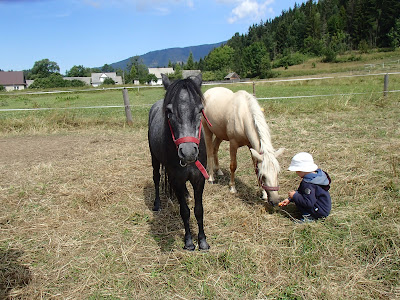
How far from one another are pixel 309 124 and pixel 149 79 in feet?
300

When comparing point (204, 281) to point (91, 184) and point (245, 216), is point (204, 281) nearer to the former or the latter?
point (245, 216)

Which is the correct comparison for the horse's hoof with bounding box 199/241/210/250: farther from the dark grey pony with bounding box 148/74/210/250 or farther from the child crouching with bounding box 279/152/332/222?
the child crouching with bounding box 279/152/332/222

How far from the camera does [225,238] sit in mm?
3102

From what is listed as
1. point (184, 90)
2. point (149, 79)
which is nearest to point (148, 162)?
point (184, 90)

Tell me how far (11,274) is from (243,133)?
10.5 feet

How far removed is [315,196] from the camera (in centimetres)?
313

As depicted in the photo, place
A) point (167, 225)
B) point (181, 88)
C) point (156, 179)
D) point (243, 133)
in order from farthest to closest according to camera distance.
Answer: point (156, 179) < point (243, 133) < point (167, 225) < point (181, 88)

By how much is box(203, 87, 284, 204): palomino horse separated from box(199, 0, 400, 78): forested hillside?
216ft

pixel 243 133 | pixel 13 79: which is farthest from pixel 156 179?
pixel 13 79

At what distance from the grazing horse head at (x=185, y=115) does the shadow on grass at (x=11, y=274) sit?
1.90 metres

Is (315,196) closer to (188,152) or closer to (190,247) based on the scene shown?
(190,247)

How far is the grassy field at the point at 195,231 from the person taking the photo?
2.39m

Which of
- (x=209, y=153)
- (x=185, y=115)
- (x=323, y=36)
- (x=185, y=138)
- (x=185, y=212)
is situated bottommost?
(x=185, y=212)

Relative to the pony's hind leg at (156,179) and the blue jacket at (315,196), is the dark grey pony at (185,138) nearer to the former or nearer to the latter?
the pony's hind leg at (156,179)
